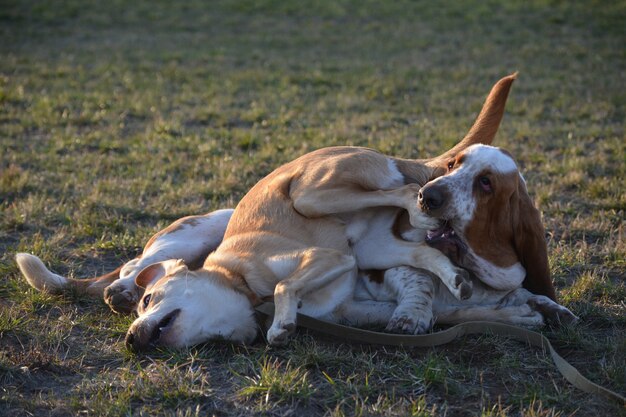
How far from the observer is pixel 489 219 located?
396cm

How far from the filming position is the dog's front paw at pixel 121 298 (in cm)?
434

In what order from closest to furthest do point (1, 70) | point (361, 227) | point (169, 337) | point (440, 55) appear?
point (169, 337) → point (361, 227) → point (1, 70) → point (440, 55)

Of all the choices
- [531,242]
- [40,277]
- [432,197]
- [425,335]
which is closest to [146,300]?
[40,277]

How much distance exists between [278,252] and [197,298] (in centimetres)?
51

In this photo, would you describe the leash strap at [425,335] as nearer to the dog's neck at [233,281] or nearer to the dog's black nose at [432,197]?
the dog's neck at [233,281]

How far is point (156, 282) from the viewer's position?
4.05m

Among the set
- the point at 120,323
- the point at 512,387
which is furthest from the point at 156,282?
the point at 512,387

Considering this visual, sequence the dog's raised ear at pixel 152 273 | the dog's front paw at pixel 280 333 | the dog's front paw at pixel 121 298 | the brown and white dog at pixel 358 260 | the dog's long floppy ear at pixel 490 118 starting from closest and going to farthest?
1. the dog's front paw at pixel 280 333
2. the brown and white dog at pixel 358 260
3. the dog's raised ear at pixel 152 273
4. the dog's front paw at pixel 121 298
5. the dog's long floppy ear at pixel 490 118

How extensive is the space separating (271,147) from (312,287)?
4067mm

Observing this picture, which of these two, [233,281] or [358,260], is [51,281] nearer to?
[233,281]

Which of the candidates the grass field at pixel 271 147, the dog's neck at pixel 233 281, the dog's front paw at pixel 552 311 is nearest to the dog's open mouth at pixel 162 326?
the grass field at pixel 271 147

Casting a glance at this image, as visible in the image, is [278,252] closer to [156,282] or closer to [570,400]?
[156,282]

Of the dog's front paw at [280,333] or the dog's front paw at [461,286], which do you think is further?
A: the dog's front paw at [461,286]

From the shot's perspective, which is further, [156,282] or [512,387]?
[156,282]
